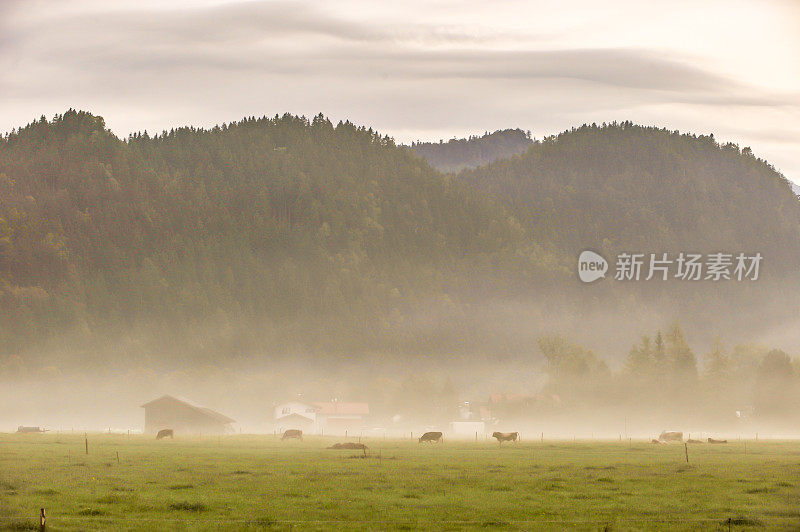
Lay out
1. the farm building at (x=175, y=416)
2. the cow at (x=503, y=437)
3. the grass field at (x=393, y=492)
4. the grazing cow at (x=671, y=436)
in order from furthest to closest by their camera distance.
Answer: the farm building at (x=175, y=416)
the grazing cow at (x=671, y=436)
the cow at (x=503, y=437)
the grass field at (x=393, y=492)

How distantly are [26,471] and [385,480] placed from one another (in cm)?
2306

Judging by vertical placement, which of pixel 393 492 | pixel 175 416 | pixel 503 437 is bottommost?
pixel 393 492

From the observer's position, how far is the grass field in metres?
50.3

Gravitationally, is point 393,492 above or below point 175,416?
below

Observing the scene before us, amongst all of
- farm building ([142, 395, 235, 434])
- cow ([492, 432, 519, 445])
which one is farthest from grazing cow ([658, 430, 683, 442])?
farm building ([142, 395, 235, 434])

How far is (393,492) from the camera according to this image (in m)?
61.2

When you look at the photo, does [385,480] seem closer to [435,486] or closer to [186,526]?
[435,486]

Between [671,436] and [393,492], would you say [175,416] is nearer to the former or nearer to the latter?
[671,436]

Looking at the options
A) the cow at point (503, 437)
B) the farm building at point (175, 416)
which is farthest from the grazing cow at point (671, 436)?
the farm building at point (175, 416)

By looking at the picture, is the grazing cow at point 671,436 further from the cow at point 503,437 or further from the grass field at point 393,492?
the grass field at point 393,492

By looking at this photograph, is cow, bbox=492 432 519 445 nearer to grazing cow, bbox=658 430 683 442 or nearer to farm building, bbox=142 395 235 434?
grazing cow, bbox=658 430 683 442

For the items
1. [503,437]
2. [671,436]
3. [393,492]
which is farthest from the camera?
[671,436]

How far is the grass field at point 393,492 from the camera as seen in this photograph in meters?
50.3

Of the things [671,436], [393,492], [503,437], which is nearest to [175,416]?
[503,437]
